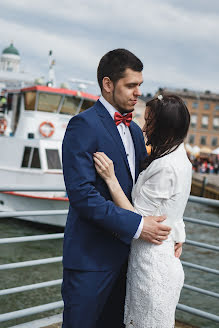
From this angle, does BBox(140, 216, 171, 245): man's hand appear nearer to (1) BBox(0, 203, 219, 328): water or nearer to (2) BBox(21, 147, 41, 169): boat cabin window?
(1) BBox(0, 203, 219, 328): water

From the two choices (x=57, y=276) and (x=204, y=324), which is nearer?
(x=204, y=324)

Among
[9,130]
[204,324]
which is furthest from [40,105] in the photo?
[204,324]

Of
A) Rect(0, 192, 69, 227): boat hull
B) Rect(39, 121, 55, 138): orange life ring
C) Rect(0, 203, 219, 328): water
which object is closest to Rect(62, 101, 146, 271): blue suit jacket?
Rect(0, 203, 219, 328): water

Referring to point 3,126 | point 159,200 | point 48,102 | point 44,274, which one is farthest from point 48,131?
point 159,200

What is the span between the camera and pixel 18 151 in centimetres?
1272

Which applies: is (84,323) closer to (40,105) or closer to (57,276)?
(57,276)

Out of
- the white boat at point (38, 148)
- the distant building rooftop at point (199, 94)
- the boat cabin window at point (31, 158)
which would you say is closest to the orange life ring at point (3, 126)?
the white boat at point (38, 148)

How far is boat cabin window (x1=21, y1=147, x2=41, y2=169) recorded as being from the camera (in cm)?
1258

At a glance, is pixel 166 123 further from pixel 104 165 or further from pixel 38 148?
pixel 38 148

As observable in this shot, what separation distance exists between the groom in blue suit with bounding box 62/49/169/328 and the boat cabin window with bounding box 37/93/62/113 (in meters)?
12.0

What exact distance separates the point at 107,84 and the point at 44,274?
7.35 m

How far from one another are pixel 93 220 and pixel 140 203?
22cm

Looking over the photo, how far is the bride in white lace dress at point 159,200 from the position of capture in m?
1.81

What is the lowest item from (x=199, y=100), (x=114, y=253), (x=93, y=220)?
(x=114, y=253)
